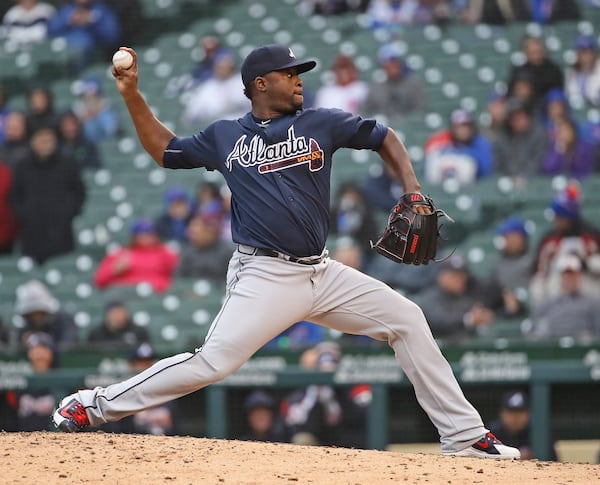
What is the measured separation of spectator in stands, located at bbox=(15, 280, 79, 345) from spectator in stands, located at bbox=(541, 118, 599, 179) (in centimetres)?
419

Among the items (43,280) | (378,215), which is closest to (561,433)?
(378,215)

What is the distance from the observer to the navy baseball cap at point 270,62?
4430mm

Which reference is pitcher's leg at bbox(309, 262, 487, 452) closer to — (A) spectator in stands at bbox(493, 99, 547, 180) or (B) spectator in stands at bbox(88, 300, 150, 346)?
(B) spectator in stands at bbox(88, 300, 150, 346)

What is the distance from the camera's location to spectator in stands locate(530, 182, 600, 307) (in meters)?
8.23

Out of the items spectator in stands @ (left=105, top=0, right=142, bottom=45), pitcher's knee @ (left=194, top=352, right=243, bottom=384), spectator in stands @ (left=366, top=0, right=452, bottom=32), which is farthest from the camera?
spectator in stands @ (left=105, top=0, right=142, bottom=45)

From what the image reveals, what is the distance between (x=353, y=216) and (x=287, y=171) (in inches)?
196

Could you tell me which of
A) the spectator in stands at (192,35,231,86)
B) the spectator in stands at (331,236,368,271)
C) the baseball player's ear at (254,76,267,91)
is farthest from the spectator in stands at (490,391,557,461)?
the spectator in stands at (192,35,231,86)

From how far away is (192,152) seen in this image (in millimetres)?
4586

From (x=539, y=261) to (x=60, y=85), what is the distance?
229 inches

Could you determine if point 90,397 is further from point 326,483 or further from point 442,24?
point 442,24

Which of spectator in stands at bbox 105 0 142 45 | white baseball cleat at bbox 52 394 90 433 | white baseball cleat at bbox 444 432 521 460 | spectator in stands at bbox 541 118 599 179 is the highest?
spectator in stands at bbox 105 0 142 45

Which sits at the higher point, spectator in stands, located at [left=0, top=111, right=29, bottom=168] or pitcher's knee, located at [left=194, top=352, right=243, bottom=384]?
spectator in stands, located at [left=0, top=111, right=29, bottom=168]

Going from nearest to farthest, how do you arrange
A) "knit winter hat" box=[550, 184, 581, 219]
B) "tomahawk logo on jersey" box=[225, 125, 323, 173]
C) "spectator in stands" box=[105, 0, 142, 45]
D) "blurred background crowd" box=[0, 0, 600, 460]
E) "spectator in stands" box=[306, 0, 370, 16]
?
"tomahawk logo on jersey" box=[225, 125, 323, 173] < "blurred background crowd" box=[0, 0, 600, 460] < "knit winter hat" box=[550, 184, 581, 219] < "spectator in stands" box=[306, 0, 370, 16] < "spectator in stands" box=[105, 0, 142, 45]

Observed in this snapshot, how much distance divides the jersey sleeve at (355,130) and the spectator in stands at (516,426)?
11.1 ft
